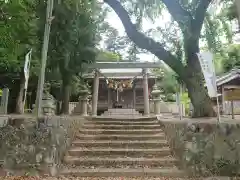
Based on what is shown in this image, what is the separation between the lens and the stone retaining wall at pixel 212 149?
20.2 feet

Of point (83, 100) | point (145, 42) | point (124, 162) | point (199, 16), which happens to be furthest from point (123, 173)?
point (83, 100)

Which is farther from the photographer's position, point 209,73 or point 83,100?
point 83,100

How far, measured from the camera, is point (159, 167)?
23.1 feet

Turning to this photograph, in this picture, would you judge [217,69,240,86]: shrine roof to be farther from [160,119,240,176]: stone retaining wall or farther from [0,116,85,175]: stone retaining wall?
[0,116,85,175]: stone retaining wall

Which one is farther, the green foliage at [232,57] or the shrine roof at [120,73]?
the green foliage at [232,57]

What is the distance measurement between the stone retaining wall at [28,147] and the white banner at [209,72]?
381cm

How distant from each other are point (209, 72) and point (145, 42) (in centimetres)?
299

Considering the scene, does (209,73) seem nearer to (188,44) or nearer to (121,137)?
(188,44)

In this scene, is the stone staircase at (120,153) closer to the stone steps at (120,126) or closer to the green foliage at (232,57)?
the stone steps at (120,126)

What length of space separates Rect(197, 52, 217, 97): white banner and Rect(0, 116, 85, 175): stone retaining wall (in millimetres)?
3813

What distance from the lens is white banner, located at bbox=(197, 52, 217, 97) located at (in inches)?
255

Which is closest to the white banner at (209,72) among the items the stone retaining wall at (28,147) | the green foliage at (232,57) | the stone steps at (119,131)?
the stone steps at (119,131)

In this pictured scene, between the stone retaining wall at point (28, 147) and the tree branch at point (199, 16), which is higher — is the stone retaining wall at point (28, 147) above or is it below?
below

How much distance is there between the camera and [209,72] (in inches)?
→ 261
